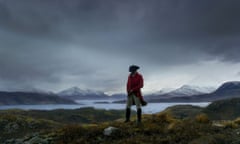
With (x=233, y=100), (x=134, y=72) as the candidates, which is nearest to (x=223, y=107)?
(x=233, y=100)

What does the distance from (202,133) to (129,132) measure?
332cm

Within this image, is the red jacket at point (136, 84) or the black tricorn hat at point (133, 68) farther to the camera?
the black tricorn hat at point (133, 68)

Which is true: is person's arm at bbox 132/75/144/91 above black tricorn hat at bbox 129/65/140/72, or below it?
below

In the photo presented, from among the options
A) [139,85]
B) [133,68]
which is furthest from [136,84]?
[133,68]

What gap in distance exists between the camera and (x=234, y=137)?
1149cm

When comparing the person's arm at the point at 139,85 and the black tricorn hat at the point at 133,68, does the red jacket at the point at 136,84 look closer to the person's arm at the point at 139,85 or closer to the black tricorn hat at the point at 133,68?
the person's arm at the point at 139,85

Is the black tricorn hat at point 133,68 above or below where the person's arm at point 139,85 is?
above

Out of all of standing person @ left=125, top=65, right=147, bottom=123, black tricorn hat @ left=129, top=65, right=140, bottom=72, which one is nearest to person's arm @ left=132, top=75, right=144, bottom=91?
standing person @ left=125, top=65, right=147, bottom=123

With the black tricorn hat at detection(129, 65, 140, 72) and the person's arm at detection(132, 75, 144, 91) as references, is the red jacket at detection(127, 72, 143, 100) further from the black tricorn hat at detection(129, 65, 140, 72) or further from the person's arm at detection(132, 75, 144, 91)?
the black tricorn hat at detection(129, 65, 140, 72)

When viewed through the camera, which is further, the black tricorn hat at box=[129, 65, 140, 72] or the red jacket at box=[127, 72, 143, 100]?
the black tricorn hat at box=[129, 65, 140, 72]

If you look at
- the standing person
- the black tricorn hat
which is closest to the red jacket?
the standing person

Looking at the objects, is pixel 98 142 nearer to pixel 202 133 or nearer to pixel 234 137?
pixel 202 133

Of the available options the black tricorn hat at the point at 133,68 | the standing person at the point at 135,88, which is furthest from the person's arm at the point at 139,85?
the black tricorn hat at the point at 133,68

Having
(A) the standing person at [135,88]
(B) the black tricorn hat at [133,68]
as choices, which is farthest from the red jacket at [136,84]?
(B) the black tricorn hat at [133,68]
